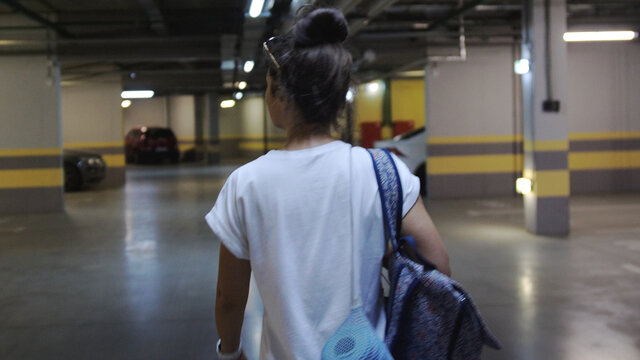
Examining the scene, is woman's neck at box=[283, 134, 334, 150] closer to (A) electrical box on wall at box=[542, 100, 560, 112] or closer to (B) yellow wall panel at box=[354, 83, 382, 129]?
(A) electrical box on wall at box=[542, 100, 560, 112]

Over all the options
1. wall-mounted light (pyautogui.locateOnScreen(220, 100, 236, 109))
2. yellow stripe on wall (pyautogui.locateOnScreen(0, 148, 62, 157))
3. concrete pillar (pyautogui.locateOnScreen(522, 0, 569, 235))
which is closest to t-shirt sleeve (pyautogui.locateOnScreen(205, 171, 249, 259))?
concrete pillar (pyautogui.locateOnScreen(522, 0, 569, 235))

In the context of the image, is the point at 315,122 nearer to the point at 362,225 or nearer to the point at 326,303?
the point at 362,225

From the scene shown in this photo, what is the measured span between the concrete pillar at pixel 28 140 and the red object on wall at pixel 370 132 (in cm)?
1156

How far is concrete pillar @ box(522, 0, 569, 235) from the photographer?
8.45m

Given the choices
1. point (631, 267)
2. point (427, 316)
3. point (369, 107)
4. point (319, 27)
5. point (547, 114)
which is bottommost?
point (631, 267)

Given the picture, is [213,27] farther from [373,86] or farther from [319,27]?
[319,27]

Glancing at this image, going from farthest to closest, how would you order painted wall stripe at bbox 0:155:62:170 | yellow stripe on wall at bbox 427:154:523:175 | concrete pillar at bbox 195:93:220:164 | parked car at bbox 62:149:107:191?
concrete pillar at bbox 195:93:220:164 → parked car at bbox 62:149:107:191 → yellow stripe on wall at bbox 427:154:523:175 → painted wall stripe at bbox 0:155:62:170

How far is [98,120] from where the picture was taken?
1861 cm

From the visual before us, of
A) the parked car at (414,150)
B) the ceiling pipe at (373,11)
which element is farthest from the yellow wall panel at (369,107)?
the ceiling pipe at (373,11)

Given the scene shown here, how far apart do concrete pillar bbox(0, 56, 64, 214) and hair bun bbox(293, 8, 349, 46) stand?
1165cm

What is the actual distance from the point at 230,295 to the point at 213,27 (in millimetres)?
11493

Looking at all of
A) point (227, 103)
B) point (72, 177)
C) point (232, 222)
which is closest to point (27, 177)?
point (72, 177)

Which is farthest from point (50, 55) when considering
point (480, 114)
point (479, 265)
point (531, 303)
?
point (531, 303)

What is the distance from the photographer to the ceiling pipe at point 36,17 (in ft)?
32.2
